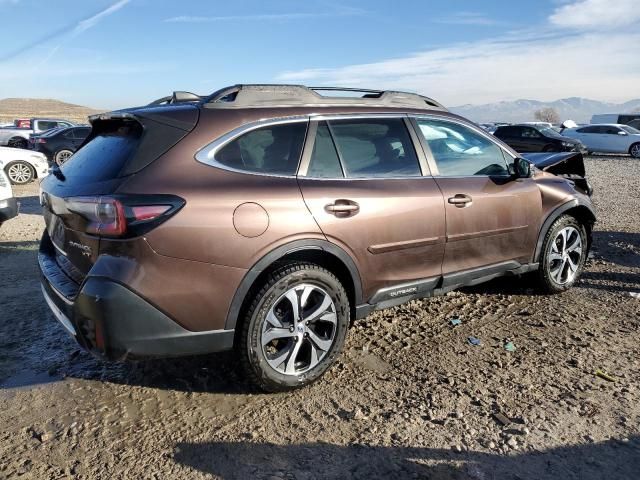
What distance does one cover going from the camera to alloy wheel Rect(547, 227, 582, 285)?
190 inches

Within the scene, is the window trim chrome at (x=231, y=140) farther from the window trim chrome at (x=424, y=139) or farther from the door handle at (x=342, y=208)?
the window trim chrome at (x=424, y=139)

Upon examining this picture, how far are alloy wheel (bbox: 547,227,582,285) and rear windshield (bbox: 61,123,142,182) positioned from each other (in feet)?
11.7

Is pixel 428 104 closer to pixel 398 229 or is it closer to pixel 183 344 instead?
pixel 398 229

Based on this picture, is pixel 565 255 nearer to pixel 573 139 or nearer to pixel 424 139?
pixel 424 139

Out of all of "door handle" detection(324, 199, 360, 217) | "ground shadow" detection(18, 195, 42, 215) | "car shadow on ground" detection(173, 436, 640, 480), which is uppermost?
"door handle" detection(324, 199, 360, 217)

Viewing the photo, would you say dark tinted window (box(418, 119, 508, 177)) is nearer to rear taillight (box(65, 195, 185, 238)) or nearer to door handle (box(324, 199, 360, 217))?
door handle (box(324, 199, 360, 217))

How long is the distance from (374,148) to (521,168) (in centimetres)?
144

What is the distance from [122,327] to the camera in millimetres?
2719

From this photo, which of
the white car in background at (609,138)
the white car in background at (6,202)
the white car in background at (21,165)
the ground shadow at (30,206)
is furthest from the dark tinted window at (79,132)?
the white car in background at (609,138)

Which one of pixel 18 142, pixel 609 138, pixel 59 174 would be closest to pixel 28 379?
pixel 59 174

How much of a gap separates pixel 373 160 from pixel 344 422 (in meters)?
1.71

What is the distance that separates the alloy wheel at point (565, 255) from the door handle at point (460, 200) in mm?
1253

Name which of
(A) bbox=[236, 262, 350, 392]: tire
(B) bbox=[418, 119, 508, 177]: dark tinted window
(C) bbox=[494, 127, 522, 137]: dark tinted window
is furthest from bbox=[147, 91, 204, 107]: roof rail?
(C) bbox=[494, 127, 522, 137]: dark tinted window

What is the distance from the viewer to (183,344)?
290 cm
